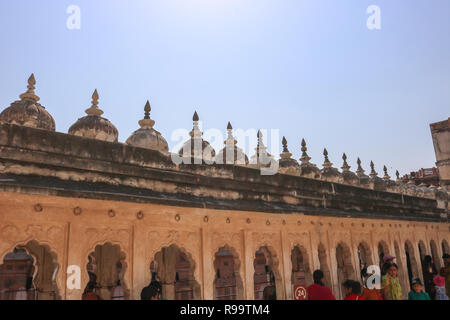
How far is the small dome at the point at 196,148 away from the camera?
7.02 metres

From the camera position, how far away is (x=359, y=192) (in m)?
10.1

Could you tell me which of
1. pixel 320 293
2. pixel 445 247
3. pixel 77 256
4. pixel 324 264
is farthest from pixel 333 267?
pixel 445 247

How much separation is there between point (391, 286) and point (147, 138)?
593cm

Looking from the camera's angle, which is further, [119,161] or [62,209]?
[119,161]

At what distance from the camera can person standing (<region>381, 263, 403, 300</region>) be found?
7.36m

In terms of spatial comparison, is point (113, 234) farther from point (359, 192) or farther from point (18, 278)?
point (18, 278)

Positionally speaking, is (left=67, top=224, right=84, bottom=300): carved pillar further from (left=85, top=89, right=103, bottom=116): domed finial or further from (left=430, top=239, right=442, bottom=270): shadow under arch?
(left=430, top=239, right=442, bottom=270): shadow under arch

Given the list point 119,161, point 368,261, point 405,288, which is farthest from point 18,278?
point 405,288

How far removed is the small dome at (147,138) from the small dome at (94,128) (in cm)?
35

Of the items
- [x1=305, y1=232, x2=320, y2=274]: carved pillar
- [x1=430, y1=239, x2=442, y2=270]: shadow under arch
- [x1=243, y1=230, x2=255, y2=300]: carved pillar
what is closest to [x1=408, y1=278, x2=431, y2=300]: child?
[x1=305, y1=232, x2=320, y2=274]: carved pillar

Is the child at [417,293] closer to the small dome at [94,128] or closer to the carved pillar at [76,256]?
the carved pillar at [76,256]

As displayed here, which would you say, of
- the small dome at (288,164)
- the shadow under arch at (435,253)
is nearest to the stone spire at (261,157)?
the small dome at (288,164)
